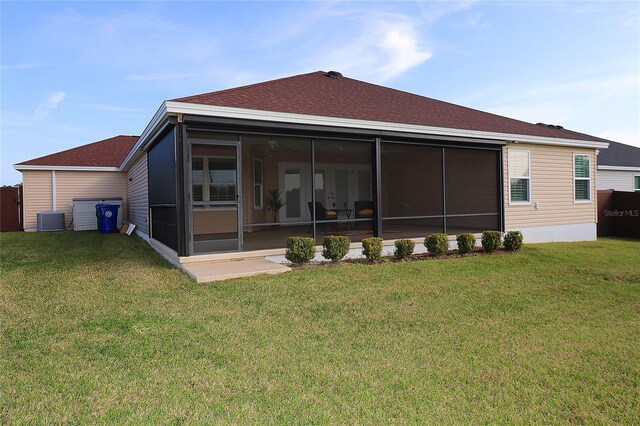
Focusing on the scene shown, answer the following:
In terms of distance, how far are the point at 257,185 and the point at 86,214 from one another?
307 inches

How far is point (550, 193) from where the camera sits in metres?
11.4

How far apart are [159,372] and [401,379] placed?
68.8 inches

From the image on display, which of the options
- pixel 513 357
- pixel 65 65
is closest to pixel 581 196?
pixel 513 357

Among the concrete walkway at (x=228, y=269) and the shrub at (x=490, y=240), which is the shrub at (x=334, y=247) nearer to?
the concrete walkway at (x=228, y=269)

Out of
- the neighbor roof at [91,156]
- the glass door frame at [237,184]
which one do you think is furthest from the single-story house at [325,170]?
the neighbor roof at [91,156]

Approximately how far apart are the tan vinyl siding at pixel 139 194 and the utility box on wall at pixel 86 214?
84cm

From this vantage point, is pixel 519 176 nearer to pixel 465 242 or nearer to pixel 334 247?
pixel 465 242

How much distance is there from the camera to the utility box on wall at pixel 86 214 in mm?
15016

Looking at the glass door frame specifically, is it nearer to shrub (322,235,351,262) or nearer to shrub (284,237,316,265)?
shrub (284,237,316,265)

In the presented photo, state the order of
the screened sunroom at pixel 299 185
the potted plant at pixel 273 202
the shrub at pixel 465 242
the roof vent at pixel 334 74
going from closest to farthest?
the screened sunroom at pixel 299 185 < the shrub at pixel 465 242 < the potted plant at pixel 273 202 < the roof vent at pixel 334 74

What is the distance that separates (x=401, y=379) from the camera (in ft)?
9.11

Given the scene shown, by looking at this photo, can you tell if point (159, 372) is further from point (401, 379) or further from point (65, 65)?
point (65, 65)

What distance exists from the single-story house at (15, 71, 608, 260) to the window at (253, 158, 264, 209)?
60 mm

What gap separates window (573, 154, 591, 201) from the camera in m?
12.0
